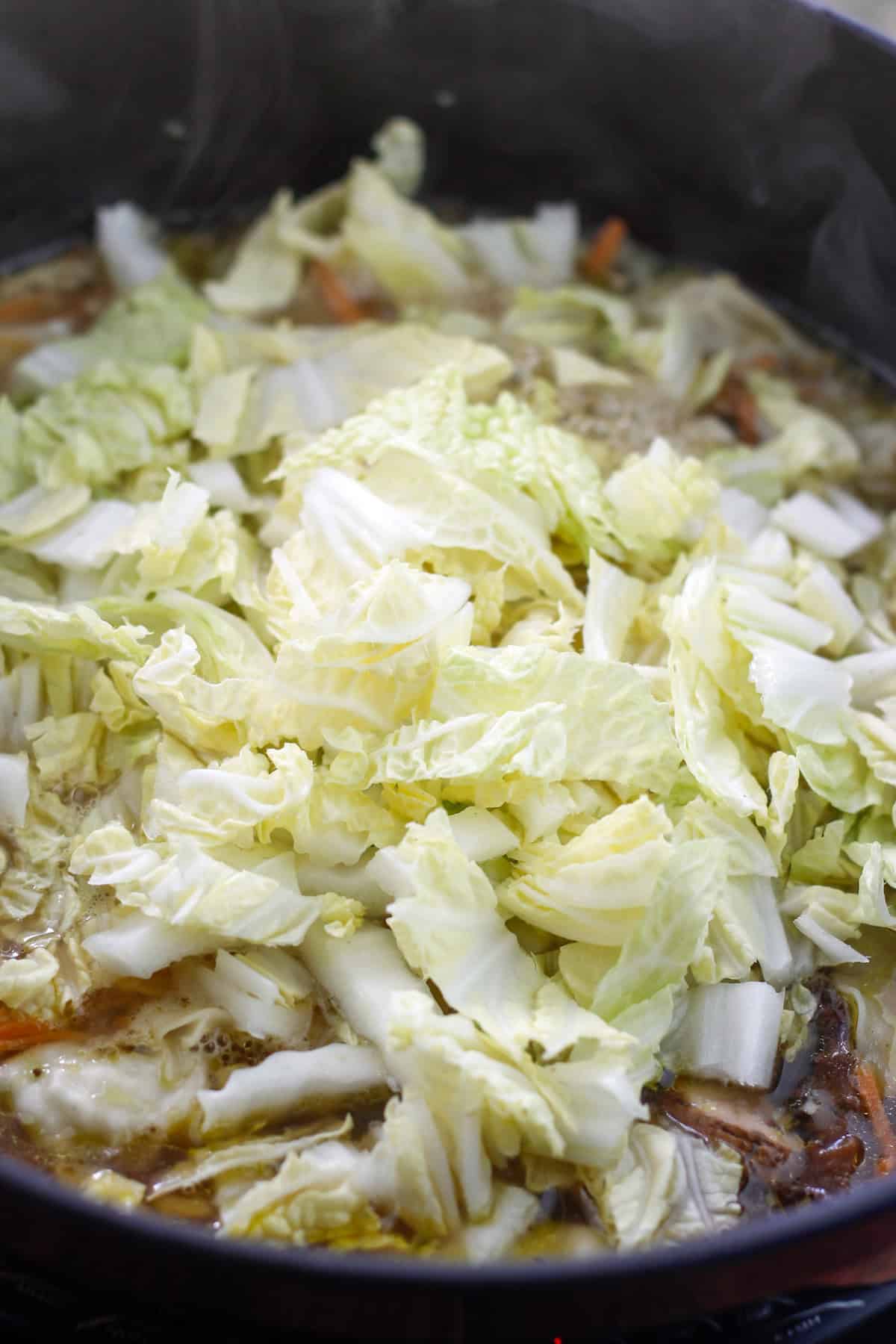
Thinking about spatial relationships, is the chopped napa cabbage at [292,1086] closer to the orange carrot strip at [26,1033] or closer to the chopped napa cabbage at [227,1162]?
the chopped napa cabbage at [227,1162]

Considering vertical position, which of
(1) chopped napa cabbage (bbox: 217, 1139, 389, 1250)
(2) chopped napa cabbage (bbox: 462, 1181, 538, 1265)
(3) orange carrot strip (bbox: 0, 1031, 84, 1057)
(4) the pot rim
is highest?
(4) the pot rim

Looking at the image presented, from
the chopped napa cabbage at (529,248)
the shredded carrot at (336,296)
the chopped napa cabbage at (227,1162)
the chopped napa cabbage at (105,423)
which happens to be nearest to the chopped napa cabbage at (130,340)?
the chopped napa cabbage at (105,423)

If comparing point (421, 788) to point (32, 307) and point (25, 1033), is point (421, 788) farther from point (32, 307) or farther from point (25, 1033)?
point (32, 307)

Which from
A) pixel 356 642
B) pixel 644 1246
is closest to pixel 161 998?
pixel 356 642

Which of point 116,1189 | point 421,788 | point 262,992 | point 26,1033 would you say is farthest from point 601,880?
point 26,1033

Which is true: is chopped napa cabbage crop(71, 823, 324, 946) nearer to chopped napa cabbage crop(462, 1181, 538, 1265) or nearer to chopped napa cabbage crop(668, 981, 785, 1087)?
chopped napa cabbage crop(462, 1181, 538, 1265)

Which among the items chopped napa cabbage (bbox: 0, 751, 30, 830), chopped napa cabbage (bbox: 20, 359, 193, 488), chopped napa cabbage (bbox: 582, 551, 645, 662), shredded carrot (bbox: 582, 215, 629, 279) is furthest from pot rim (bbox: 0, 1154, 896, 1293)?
shredded carrot (bbox: 582, 215, 629, 279)
